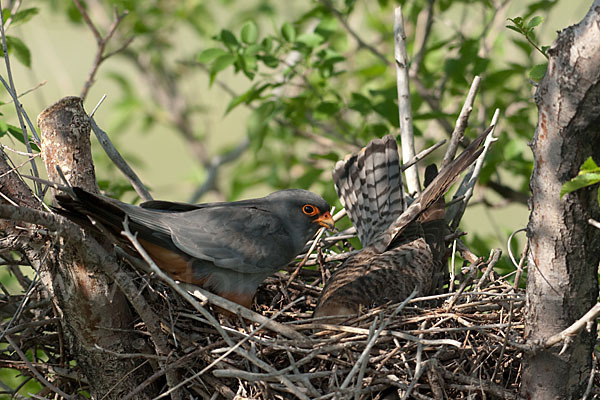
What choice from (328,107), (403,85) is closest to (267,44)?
(328,107)

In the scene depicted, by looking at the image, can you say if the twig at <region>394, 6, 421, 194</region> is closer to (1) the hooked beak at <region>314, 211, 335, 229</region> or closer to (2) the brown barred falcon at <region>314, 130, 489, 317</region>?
(2) the brown barred falcon at <region>314, 130, 489, 317</region>

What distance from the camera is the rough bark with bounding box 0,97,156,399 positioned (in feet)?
10.00

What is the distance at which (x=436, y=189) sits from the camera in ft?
13.4

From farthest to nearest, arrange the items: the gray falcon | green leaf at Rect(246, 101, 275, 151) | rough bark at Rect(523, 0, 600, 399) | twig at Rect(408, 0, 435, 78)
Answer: twig at Rect(408, 0, 435, 78)
green leaf at Rect(246, 101, 275, 151)
the gray falcon
rough bark at Rect(523, 0, 600, 399)

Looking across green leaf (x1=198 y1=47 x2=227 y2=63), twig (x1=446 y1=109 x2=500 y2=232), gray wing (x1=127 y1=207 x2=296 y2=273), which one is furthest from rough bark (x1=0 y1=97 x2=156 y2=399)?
twig (x1=446 y1=109 x2=500 y2=232)

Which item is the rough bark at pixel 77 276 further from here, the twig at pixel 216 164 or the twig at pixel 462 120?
the twig at pixel 216 164

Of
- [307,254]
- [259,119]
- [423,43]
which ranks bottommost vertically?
[307,254]

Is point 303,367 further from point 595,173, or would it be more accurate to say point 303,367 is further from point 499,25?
point 499,25

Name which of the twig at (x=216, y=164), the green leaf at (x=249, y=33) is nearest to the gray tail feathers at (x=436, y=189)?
the green leaf at (x=249, y=33)

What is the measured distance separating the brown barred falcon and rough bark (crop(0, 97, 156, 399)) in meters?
1.13

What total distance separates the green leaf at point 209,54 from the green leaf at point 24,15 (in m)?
1.12

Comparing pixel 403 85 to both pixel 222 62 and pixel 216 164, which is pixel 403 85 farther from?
pixel 216 164

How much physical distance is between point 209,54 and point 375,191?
149 centimetres

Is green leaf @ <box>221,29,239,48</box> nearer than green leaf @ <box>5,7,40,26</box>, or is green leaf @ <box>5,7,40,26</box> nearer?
green leaf @ <box>5,7,40,26</box>
